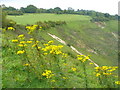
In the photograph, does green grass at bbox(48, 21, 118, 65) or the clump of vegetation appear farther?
green grass at bbox(48, 21, 118, 65)

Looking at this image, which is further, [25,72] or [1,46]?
[1,46]

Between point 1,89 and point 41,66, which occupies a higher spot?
point 41,66

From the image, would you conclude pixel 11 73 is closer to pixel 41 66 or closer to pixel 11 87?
pixel 11 87

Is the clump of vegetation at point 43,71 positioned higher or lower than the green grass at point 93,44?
higher

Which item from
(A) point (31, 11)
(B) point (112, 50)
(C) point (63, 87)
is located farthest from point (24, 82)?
(A) point (31, 11)

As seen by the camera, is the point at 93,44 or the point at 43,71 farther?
the point at 93,44

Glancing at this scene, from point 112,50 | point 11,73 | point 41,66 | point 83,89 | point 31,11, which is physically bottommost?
point 112,50

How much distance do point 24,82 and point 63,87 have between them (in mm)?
1923

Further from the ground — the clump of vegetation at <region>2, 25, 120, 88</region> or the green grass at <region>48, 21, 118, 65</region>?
the clump of vegetation at <region>2, 25, 120, 88</region>

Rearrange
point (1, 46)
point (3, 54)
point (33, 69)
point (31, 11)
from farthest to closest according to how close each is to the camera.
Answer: point (31, 11), point (1, 46), point (3, 54), point (33, 69)

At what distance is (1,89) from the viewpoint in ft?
21.1

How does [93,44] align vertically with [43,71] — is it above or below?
below

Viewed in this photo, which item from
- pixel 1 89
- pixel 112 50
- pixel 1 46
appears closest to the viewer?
pixel 1 89

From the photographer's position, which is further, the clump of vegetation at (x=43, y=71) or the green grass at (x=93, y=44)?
the green grass at (x=93, y=44)
